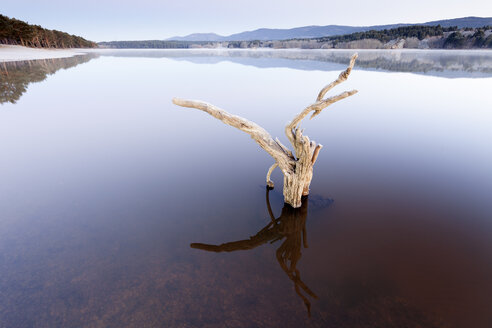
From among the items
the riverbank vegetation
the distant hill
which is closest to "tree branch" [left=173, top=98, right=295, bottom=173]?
the distant hill

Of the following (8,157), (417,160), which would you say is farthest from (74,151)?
(417,160)

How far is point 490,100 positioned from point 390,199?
2074 centimetres

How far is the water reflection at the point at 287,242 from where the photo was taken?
4.91m

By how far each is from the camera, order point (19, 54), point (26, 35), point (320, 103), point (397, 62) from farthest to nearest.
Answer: point (26, 35)
point (19, 54)
point (397, 62)
point (320, 103)

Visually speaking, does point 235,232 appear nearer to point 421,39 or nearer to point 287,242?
point 287,242

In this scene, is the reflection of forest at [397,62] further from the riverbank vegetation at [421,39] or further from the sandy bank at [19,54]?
the riverbank vegetation at [421,39]

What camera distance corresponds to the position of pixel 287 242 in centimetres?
584

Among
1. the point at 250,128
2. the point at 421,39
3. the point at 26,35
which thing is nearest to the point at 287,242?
the point at 250,128

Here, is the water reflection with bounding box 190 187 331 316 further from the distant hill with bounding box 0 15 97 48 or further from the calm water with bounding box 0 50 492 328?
the distant hill with bounding box 0 15 97 48

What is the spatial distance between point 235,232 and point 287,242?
1.30 meters

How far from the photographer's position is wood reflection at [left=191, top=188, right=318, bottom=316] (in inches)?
193

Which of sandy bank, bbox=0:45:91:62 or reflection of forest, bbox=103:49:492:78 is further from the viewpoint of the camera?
sandy bank, bbox=0:45:91:62

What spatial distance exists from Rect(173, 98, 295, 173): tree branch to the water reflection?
4.21 feet

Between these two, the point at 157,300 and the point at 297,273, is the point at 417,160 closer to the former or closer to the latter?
the point at 297,273
